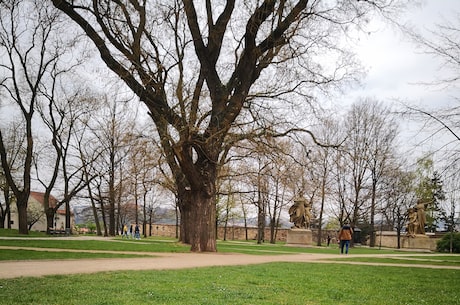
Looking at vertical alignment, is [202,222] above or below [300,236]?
above

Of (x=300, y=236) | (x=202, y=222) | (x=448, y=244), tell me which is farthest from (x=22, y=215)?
(x=448, y=244)

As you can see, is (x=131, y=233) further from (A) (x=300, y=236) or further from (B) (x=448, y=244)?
(B) (x=448, y=244)

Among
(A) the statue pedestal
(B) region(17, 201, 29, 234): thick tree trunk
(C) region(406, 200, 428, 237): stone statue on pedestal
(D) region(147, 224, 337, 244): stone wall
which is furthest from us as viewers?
(D) region(147, 224, 337, 244): stone wall

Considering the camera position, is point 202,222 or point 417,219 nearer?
point 202,222

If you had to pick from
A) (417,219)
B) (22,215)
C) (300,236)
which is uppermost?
(22,215)

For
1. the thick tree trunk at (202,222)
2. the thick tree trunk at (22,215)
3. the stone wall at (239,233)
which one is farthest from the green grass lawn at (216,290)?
the stone wall at (239,233)

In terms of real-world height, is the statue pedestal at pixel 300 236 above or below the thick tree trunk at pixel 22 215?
below

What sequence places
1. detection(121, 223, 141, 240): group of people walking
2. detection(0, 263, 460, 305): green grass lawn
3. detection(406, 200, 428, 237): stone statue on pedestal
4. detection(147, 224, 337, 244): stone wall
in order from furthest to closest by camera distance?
1. detection(147, 224, 337, 244): stone wall
2. detection(121, 223, 141, 240): group of people walking
3. detection(406, 200, 428, 237): stone statue on pedestal
4. detection(0, 263, 460, 305): green grass lawn

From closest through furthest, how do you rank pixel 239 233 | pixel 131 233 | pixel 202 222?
pixel 202 222 < pixel 131 233 < pixel 239 233

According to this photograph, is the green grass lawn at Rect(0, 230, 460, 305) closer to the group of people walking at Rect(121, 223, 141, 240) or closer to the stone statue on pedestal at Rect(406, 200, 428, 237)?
the stone statue on pedestal at Rect(406, 200, 428, 237)

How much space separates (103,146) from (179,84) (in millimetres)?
30194

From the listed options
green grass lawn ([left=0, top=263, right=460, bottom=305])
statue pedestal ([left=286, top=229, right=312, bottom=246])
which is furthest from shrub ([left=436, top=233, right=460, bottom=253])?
green grass lawn ([left=0, top=263, right=460, bottom=305])

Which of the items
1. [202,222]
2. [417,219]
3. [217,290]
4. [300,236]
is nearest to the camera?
Answer: [217,290]

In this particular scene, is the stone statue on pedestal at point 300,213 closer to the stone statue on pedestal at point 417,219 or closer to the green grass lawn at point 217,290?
the stone statue on pedestal at point 417,219
